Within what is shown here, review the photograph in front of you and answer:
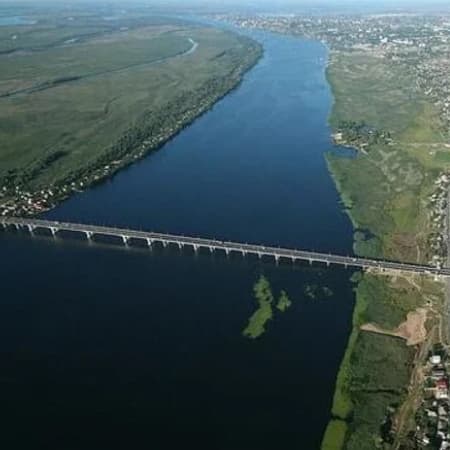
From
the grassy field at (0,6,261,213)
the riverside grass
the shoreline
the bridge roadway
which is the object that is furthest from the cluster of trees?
the bridge roadway

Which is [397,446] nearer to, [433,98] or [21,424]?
[21,424]

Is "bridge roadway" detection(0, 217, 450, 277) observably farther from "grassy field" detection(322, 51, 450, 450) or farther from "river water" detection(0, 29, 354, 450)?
"grassy field" detection(322, 51, 450, 450)

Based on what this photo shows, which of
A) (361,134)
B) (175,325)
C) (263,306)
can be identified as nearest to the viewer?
(175,325)

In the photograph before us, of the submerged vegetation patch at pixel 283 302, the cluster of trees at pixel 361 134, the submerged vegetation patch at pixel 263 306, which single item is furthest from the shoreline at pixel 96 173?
the submerged vegetation patch at pixel 283 302

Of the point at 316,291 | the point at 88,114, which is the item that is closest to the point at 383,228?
the point at 316,291

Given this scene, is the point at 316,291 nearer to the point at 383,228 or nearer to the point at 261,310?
the point at 261,310

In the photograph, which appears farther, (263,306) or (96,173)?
(96,173)

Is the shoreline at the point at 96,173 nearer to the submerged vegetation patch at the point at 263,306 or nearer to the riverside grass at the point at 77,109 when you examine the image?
the riverside grass at the point at 77,109

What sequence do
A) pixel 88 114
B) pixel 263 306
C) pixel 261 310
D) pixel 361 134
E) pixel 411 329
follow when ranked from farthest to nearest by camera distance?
1. pixel 88 114
2. pixel 361 134
3. pixel 263 306
4. pixel 261 310
5. pixel 411 329

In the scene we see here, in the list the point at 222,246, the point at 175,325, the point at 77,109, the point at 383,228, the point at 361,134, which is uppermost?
the point at 222,246
